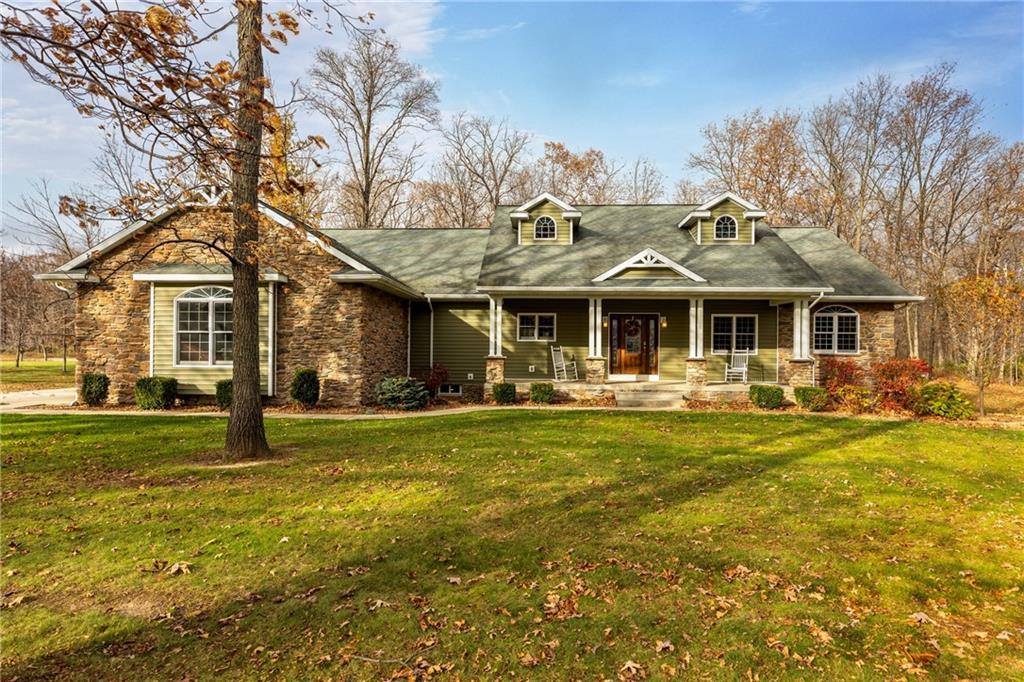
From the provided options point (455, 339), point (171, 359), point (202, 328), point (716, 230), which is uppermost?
point (716, 230)

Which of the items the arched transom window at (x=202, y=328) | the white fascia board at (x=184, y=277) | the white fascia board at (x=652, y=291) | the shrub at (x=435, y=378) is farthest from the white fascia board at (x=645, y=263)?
the arched transom window at (x=202, y=328)

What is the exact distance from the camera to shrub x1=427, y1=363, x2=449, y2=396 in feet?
53.6

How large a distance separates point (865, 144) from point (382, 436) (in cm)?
3379

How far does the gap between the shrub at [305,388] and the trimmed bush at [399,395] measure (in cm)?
165

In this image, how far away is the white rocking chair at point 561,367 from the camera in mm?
17125

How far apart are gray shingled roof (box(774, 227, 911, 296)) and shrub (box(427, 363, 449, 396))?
12.7 meters

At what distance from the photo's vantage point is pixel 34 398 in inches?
610

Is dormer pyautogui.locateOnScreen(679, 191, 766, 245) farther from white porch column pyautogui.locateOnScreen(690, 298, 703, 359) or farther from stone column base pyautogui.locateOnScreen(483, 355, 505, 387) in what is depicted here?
stone column base pyautogui.locateOnScreen(483, 355, 505, 387)

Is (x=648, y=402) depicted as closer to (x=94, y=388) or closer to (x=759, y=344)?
(x=759, y=344)

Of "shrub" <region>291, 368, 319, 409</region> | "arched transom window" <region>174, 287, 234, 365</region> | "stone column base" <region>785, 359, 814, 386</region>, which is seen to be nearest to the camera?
"shrub" <region>291, 368, 319, 409</region>

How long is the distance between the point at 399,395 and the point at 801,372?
1158cm

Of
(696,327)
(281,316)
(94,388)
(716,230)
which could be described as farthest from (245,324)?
(716,230)

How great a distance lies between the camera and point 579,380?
56.7ft

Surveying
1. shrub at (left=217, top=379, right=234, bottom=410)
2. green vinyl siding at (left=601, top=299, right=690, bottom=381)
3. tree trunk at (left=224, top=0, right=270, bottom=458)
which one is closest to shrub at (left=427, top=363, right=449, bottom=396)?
green vinyl siding at (left=601, top=299, right=690, bottom=381)
